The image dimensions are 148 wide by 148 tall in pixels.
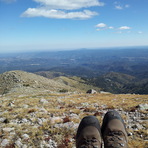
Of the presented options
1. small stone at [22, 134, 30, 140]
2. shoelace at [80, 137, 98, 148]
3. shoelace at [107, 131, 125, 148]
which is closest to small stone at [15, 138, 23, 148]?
small stone at [22, 134, 30, 140]

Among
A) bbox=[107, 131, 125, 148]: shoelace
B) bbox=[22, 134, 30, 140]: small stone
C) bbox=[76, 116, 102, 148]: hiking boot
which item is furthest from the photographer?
bbox=[22, 134, 30, 140]: small stone

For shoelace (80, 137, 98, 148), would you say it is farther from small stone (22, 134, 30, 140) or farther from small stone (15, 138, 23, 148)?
small stone (22, 134, 30, 140)

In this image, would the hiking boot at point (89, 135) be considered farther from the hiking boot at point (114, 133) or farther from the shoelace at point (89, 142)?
the hiking boot at point (114, 133)

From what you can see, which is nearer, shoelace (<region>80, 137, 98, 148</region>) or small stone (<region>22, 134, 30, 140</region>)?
shoelace (<region>80, 137, 98, 148</region>)

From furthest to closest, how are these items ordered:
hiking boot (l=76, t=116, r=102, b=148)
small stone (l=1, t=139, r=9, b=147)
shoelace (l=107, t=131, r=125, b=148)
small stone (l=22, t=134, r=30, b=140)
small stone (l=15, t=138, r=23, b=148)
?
small stone (l=22, t=134, r=30, b=140)
small stone (l=1, t=139, r=9, b=147)
small stone (l=15, t=138, r=23, b=148)
hiking boot (l=76, t=116, r=102, b=148)
shoelace (l=107, t=131, r=125, b=148)

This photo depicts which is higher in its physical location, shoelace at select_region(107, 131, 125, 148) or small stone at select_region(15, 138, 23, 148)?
shoelace at select_region(107, 131, 125, 148)

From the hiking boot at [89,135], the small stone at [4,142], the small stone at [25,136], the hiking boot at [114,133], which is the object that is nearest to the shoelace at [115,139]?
the hiking boot at [114,133]

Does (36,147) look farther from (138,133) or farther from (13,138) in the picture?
(138,133)
